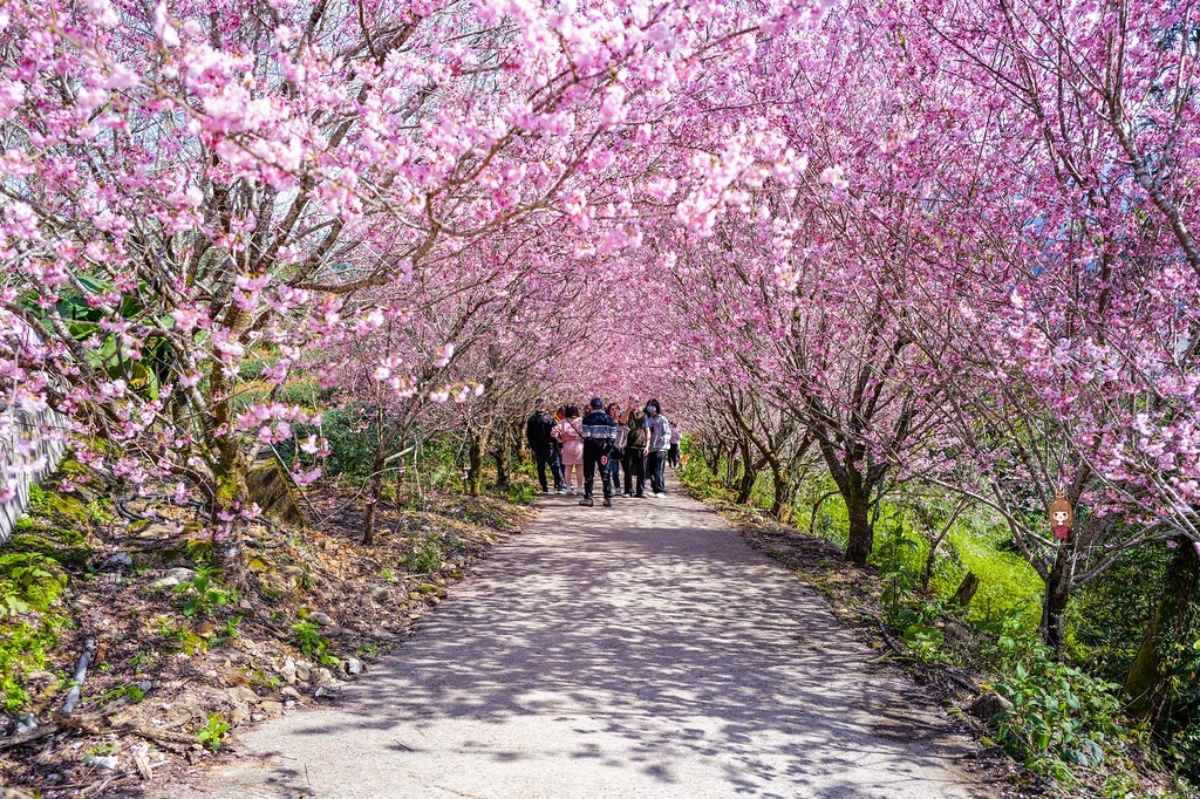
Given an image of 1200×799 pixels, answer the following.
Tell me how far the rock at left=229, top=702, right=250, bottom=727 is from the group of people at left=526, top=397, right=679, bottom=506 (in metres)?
9.84

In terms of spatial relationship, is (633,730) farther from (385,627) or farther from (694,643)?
(385,627)

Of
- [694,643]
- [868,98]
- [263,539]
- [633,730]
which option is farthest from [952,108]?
[263,539]

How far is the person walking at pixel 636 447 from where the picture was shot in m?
16.1

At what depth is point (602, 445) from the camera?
47.1 feet

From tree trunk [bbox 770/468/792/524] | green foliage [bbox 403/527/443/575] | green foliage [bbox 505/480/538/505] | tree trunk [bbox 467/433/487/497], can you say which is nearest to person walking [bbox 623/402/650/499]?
green foliage [bbox 505/480/538/505]

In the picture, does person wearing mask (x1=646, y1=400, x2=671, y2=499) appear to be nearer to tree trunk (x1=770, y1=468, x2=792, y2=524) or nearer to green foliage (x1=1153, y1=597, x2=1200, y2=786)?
tree trunk (x1=770, y1=468, x2=792, y2=524)

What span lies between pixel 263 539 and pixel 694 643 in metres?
3.96

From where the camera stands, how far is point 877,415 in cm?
1068

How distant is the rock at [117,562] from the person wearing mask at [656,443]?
10274 millimetres

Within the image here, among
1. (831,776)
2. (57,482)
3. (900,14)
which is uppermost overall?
(900,14)

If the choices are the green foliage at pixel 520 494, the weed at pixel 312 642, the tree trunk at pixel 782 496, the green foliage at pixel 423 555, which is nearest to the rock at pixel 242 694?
the weed at pixel 312 642

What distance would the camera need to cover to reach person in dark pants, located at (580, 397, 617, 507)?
14078 millimetres

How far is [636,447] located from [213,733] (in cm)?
1264

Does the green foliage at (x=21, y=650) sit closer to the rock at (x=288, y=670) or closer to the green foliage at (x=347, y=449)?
the rock at (x=288, y=670)
